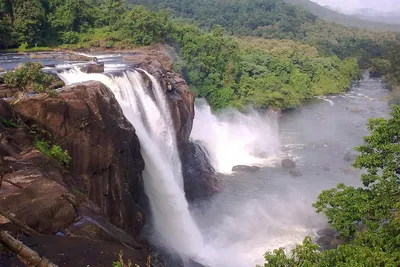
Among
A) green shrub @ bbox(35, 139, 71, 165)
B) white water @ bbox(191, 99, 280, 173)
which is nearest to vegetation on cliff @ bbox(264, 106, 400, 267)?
green shrub @ bbox(35, 139, 71, 165)

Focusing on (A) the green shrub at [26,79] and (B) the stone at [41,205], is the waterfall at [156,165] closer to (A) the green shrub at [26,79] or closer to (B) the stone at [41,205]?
(A) the green shrub at [26,79]

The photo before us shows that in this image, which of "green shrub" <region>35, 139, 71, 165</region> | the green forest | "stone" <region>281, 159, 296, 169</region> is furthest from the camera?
"stone" <region>281, 159, 296, 169</region>

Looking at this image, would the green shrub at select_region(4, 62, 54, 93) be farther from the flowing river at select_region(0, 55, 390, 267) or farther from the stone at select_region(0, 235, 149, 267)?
the stone at select_region(0, 235, 149, 267)

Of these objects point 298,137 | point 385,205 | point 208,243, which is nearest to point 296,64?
point 298,137

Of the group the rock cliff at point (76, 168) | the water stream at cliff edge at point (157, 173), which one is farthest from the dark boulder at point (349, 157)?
the rock cliff at point (76, 168)

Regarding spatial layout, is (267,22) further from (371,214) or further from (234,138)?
(371,214)

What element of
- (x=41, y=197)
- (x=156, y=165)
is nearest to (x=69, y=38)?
(x=156, y=165)

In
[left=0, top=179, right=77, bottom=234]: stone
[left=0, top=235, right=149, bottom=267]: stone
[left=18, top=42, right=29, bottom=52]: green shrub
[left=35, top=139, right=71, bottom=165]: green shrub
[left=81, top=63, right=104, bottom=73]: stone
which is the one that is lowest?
[left=0, top=235, right=149, bottom=267]: stone
